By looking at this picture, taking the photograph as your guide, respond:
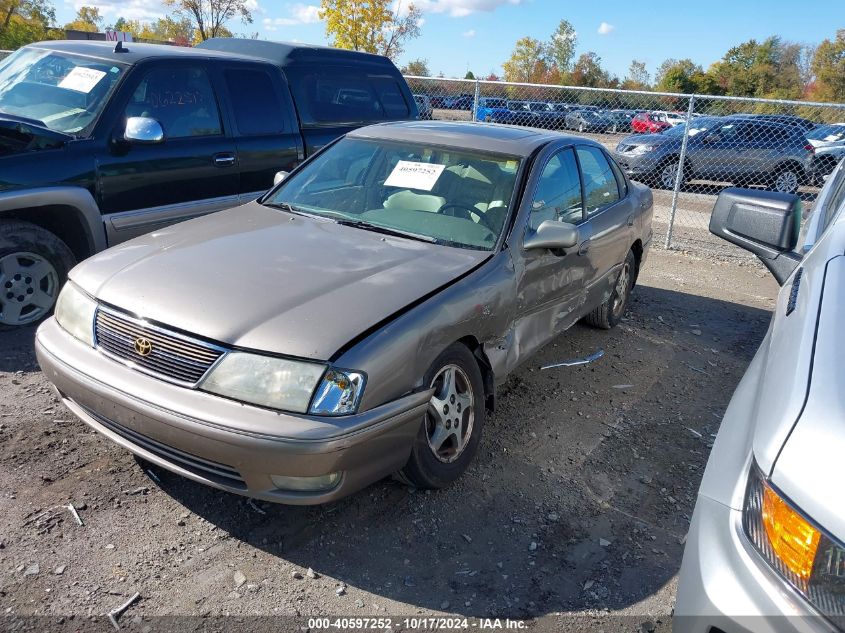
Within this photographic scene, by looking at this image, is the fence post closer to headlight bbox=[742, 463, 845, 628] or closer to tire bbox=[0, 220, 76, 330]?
tire bbox=[0, 220, 76, 330]

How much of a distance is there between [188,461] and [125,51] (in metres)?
3.98

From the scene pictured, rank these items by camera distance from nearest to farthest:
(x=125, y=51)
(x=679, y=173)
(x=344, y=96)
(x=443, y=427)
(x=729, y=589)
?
(x=729, y=589)
(x=443, y=427)
(x=125, y=51)
(x=344, y=96)
(x=679, y=173)

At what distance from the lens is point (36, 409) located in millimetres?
3816

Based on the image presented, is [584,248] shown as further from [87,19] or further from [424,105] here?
[87,19]

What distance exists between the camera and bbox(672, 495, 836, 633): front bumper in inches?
56.4

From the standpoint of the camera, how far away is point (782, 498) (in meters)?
1.48

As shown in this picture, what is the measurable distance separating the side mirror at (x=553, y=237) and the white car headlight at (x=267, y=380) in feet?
5.22

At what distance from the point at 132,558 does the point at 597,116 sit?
15.9 m

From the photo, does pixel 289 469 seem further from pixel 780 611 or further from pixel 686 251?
pixel 686 251

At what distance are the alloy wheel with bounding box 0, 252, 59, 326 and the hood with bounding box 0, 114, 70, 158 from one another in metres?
0.70

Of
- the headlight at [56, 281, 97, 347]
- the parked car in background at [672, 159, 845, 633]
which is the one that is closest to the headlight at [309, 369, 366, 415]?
the headlight at [56, 281, 97, 347]

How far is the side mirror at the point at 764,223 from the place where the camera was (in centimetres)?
266

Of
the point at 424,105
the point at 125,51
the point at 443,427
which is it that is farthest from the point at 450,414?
the point at 424,105

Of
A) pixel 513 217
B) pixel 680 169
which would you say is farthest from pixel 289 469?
pixel 680 169
